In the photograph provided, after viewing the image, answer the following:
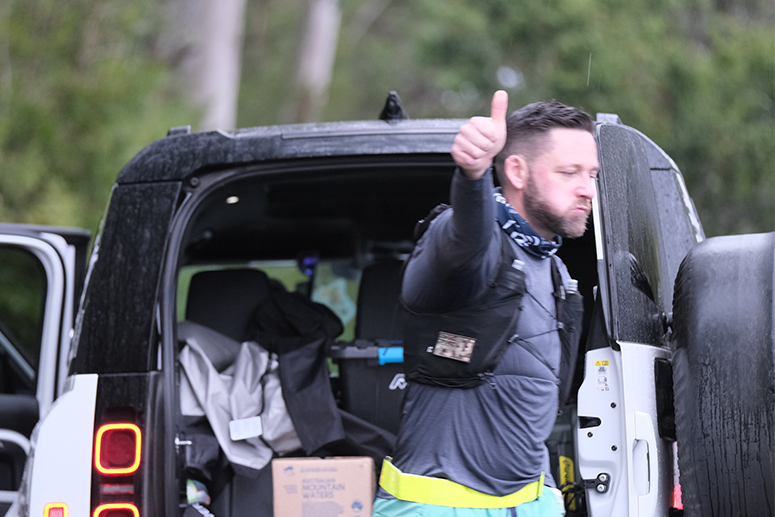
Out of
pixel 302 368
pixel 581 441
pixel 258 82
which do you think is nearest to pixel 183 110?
pixel 302 368

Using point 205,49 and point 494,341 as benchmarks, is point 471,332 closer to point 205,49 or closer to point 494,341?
point 494,341

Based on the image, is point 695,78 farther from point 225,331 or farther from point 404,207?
point 225,331

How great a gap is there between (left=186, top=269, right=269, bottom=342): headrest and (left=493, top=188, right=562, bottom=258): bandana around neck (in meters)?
1.86

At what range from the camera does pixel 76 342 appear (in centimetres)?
259

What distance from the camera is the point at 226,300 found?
371cm

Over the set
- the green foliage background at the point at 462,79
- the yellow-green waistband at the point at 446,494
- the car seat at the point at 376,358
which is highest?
the green foliage background at the point at 462,79

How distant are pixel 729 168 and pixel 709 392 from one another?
1176 cm

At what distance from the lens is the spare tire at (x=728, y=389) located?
2.21 m

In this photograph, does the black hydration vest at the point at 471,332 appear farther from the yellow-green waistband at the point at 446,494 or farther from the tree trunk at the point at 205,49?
the tree trunk at the point at 205,49

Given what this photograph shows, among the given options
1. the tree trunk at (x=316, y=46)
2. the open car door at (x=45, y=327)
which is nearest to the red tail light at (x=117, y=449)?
the open car door at (x=45, y=327)

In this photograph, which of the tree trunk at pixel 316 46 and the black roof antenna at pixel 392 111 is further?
the tree trunk at pixel 316 46

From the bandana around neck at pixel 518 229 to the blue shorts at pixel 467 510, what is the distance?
24.0 inches

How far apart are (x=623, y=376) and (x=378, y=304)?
1.41 meters

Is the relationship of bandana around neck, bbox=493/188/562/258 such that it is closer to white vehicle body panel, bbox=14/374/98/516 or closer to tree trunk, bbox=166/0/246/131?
white vehicle body panel, bbox=14/374/98/516
